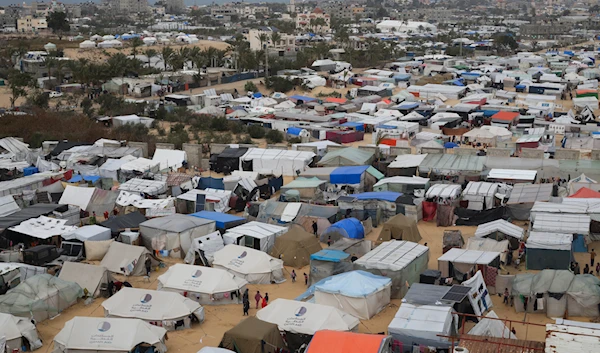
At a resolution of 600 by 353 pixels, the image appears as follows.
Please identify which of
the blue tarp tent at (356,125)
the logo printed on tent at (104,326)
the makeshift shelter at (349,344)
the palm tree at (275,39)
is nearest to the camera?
the makeshift shelter at (349,344)

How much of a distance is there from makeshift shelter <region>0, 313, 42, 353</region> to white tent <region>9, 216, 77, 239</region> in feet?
14.9

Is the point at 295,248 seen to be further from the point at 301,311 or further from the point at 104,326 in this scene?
the point at 104,326

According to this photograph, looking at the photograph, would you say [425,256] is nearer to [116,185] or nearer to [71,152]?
[116,185]

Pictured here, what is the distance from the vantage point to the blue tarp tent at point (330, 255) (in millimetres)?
14133

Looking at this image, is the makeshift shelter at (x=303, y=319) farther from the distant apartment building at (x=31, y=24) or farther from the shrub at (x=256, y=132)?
the distant apartment building at (x=31, y=24)

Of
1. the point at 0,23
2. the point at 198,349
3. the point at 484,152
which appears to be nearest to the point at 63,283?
the point at 198,349

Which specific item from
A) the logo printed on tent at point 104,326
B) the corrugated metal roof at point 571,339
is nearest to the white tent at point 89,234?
the logo printed on tent at point 104,326

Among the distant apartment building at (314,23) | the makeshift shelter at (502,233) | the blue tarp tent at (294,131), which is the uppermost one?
the makeshift shelter at (502,233)

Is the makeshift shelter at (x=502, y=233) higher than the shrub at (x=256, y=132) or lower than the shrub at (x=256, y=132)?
higher

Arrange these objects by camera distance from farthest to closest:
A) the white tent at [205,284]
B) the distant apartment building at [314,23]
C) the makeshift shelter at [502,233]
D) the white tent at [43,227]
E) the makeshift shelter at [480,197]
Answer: the distant apartment building at [314,23] < the makeshift shelter at [480,197] < the white tent at [43,227] < the makeshift shelter at [502,233] < the white tent at [205,284]

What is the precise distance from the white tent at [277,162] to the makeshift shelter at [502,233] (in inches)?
311

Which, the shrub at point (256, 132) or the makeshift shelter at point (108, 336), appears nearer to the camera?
the makeshift shelter at point (108, 336)

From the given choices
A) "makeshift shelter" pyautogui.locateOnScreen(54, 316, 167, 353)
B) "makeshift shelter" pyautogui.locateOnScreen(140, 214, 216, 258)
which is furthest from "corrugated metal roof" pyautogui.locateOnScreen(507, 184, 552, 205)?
"makeshift shelter" pyautogui.locateOnScreen(54, 316, 167, 353)

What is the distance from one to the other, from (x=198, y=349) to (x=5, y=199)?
30.2 ft
